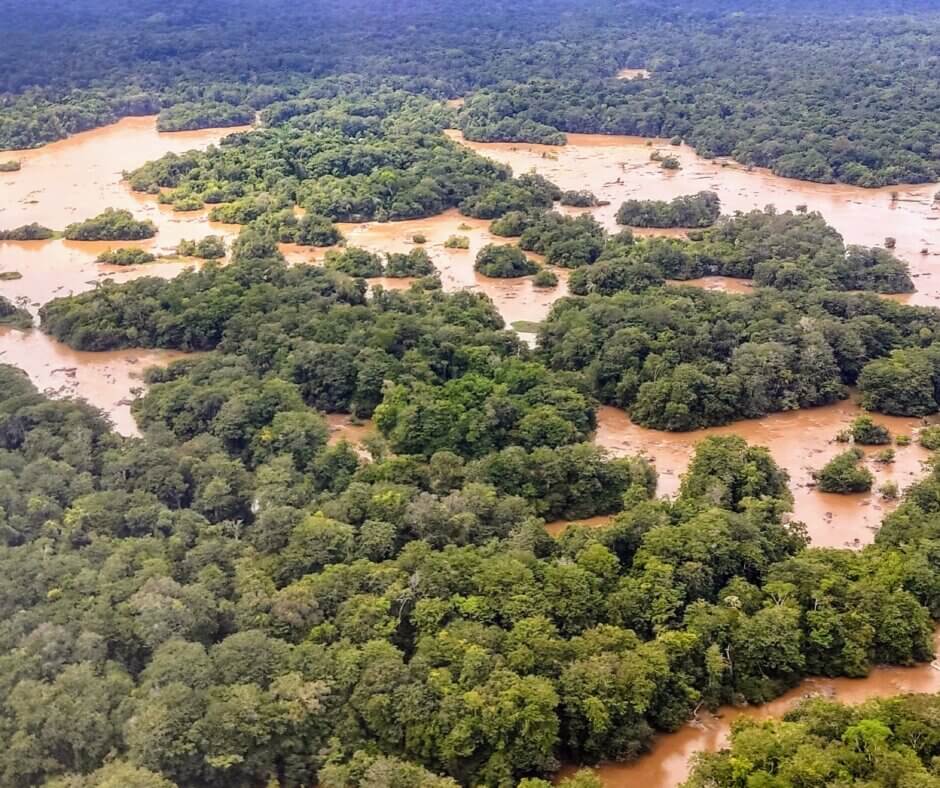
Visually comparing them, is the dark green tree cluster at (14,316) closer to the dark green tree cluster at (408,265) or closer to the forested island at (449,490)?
the forested island at (449,490)

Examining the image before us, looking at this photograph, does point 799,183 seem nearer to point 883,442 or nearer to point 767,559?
point 883,442

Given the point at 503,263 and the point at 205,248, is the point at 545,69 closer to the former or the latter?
the point at 503,263

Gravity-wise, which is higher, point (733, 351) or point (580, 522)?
point (733, 351)

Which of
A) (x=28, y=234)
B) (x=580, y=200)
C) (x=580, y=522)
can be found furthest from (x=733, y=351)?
(x=28, y=234)

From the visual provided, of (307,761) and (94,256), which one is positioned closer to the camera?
(307,761)

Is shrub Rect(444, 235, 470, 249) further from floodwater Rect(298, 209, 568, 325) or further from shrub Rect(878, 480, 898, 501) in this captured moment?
shrub Rect(878, 480, 898, 501)

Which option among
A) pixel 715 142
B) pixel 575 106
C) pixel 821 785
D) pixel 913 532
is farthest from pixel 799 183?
pixel 821 785

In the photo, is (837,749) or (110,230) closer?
(837,749)
